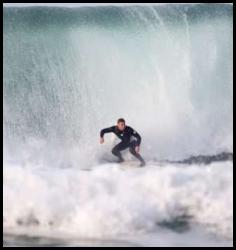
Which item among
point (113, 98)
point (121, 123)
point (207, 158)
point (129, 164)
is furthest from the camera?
point (113, 98)

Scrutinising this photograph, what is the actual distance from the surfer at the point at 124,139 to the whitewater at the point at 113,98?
20 cm

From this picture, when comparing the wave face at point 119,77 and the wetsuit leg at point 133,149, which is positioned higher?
the wave face at point 119,77

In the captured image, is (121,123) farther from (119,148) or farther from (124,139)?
(119,148)

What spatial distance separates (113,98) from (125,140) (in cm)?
85

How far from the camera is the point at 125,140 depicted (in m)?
7.11

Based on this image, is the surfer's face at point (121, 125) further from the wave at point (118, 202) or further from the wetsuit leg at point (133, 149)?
the wave at point (118, 202)

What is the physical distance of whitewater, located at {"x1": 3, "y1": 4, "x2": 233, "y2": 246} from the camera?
690 centimetres

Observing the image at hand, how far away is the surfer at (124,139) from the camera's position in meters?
7.02

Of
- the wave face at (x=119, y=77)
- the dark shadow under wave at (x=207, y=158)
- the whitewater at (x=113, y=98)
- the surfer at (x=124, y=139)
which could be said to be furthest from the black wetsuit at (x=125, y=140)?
the dark shadow under wave at (x=207, y=158)

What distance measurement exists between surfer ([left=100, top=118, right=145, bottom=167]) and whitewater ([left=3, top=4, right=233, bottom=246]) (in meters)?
0.20

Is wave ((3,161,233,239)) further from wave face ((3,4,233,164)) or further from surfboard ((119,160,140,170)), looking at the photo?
wave face ((3,4,233,164))

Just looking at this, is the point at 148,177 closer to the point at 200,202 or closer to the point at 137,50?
the point at 200,202

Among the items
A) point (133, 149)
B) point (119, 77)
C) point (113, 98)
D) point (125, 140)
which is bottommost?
point (133, 149)

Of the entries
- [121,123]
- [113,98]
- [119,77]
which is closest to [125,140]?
[121,123]
